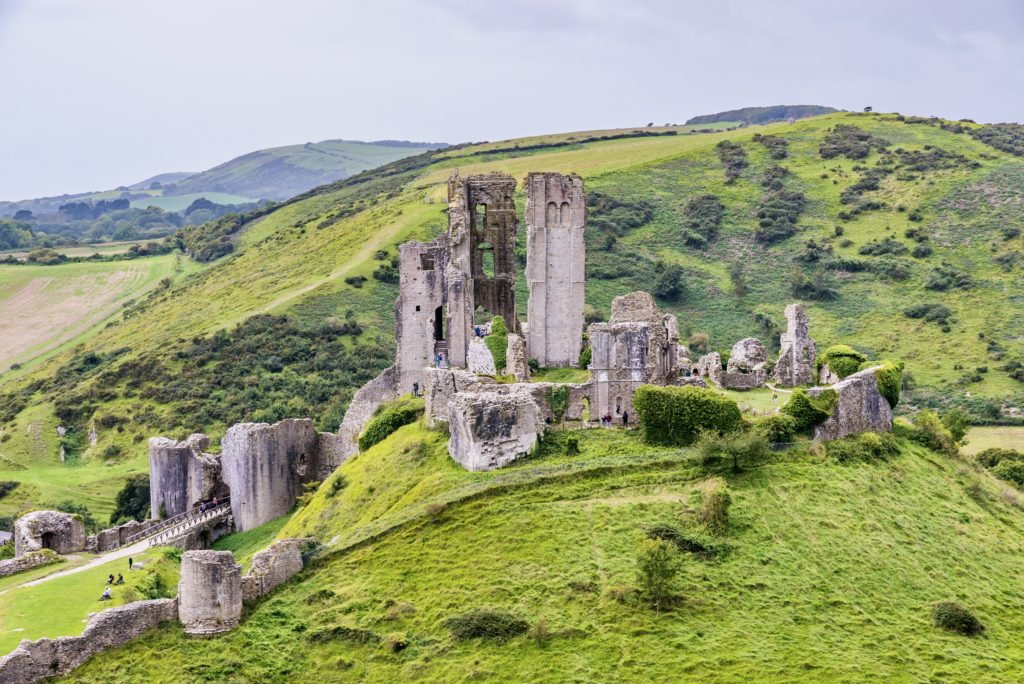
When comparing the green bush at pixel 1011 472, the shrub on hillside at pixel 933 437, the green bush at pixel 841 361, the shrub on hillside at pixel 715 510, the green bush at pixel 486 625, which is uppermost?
the green bush at pixel 841 361

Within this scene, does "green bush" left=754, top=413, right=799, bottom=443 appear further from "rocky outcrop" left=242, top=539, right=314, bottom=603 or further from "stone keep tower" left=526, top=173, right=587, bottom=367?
"rocky outcrop" left=242, top=539, right=314, bottom=603

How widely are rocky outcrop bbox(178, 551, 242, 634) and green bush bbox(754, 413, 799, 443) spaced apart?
64.1 feet

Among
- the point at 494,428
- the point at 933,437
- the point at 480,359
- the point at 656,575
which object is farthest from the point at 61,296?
the point at 656,575

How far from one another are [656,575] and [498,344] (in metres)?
18.9

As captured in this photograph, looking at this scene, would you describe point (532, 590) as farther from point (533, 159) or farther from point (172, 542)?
point (533, 159)

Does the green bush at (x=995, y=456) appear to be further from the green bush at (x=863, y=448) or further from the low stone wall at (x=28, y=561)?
the low stone wall at (x=28, y=561)

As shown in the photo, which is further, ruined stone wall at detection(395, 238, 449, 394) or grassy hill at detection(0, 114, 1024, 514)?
grassy hill at detection(0, 114, 1024, 514)

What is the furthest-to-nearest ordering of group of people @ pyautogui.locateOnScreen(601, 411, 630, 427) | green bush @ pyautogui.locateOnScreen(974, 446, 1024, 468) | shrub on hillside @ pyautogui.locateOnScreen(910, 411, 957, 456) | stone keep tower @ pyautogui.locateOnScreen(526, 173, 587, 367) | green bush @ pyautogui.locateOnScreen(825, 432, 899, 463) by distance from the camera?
green bush @ pyautogui.locateOnScreen(974, 446, 1024, 468)
stone keep tower @ pyautogui.locateOnScreen(526, 173, 587, 367)
shrub on hillside @ pyautogui.locateOnScreen(910, 411, 957, 456)
group of people @ pyautogui.locateOnScreen(601, 411, 630, 427)
green bush @ pyautogui.locateOnScreen(825, 432, 899, 463)

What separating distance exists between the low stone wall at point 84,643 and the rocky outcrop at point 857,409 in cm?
2426

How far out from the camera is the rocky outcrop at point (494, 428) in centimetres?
4325

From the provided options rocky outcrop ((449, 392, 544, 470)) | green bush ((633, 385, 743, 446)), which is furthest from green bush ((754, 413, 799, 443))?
rocky outcrop ((449, 392, 544, 470))

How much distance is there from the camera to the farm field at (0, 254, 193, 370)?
125m

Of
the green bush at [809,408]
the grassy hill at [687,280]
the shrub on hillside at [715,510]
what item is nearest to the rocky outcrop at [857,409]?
the green bush at [809,408]

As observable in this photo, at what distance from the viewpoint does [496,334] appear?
176ft
